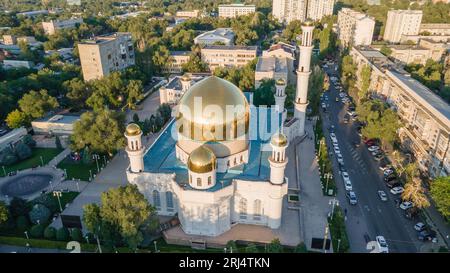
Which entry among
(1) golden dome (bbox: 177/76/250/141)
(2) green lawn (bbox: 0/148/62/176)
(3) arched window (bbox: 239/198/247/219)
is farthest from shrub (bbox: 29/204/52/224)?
(3) arched window (bbox: 239/198/247/219)

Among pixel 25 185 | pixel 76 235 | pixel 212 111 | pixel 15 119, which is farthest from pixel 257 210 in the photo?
pixel 15 119

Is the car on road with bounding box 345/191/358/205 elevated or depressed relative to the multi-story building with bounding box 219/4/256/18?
depressed

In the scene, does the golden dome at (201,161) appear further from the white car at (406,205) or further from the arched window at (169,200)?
the white car at (406,205)

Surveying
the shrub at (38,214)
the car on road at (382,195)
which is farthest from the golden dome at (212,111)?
the car on road at (382,195)

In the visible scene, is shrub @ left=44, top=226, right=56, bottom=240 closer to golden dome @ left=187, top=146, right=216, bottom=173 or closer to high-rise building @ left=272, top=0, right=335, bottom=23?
golden dome @ left=187, top=146, right=216, bottom=173

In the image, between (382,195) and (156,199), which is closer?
(156,199)

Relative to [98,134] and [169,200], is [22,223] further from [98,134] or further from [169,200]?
[169,200]
